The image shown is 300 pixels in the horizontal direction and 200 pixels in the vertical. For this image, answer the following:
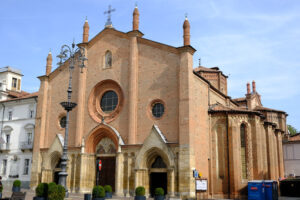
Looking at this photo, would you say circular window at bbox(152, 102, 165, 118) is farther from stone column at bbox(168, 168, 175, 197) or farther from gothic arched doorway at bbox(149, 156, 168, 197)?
stone column at bbox(168, 168, 175, 197)

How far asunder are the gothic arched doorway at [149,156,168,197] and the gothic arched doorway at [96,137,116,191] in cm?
394

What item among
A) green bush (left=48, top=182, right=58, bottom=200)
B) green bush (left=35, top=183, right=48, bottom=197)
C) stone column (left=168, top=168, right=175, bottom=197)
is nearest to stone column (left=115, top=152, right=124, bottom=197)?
stone column (left=168, top=168, right=175, bottom=197)

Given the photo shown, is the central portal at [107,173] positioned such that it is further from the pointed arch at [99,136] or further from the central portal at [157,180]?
the central portal at [157,180]

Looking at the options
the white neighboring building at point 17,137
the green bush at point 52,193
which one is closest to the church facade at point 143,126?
the white neighboring building at point 17,137

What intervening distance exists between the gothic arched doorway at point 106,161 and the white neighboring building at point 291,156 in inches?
1092

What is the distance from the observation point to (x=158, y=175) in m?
26.8

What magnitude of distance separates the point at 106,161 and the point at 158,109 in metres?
→ 7.23

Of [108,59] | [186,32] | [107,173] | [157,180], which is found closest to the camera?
[157,180]

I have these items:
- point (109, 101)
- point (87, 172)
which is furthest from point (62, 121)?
point (87, 172)

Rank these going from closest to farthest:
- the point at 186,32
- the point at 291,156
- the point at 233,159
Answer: the point at 186,32 < the point at 233,159 < the point at 291,156

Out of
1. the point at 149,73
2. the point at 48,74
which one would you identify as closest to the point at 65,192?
the point at 149,73

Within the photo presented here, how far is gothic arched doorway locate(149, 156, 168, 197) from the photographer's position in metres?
26.2

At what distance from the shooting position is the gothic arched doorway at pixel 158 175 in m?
26.2

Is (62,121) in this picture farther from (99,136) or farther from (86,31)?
(86,31)
